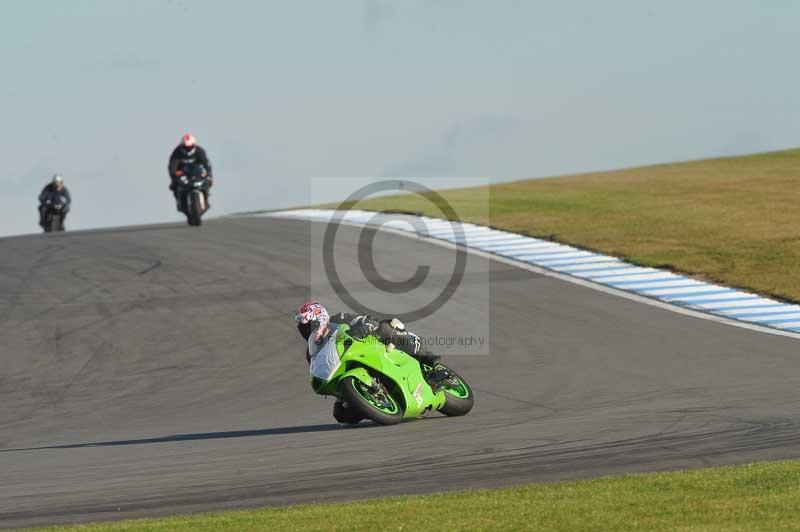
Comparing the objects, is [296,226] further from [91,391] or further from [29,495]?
[29,495]

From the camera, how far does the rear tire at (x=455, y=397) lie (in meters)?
12.7

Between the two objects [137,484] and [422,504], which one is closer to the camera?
[422,504]

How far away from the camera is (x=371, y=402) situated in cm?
1193

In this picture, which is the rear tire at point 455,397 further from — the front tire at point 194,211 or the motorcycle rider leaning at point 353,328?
the front tire at point 194,211

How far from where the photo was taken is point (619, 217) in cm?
3303

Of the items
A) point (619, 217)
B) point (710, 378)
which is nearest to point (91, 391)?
point (710, 378)

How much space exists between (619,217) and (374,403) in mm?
22010

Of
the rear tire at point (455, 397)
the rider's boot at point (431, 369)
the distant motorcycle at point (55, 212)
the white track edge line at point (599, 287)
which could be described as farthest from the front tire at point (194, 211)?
the rider's boot at point (431, 369)

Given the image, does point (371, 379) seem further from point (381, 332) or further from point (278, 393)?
point (278, 393)

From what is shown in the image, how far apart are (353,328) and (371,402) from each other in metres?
0.71

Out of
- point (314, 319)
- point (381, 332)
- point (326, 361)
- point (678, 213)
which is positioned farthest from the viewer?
point (678, 213)

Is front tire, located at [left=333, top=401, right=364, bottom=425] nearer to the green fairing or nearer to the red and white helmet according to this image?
the green fairing

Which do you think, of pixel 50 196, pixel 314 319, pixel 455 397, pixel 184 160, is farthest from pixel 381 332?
pixel 50 196

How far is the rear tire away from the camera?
1268cm
